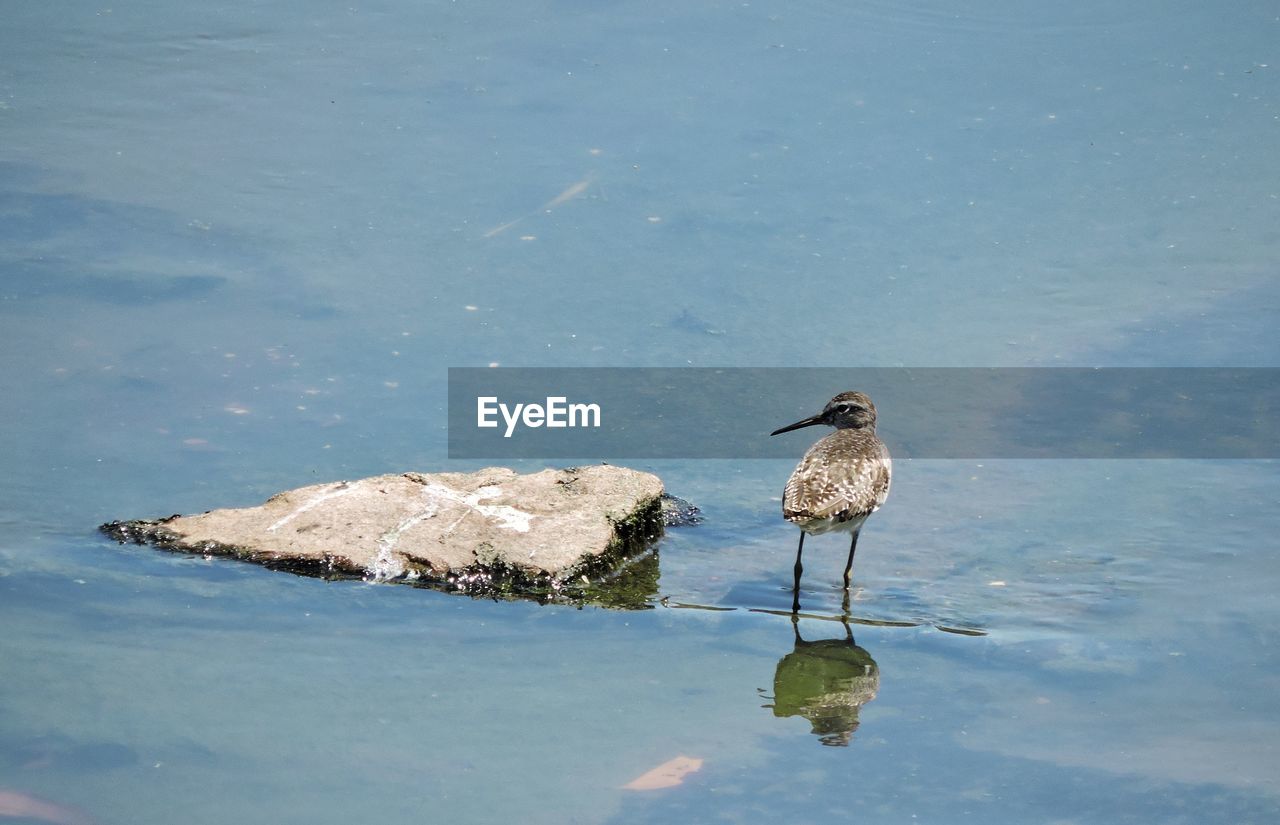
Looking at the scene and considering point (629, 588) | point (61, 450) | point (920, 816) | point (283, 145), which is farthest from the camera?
point (283, 145)

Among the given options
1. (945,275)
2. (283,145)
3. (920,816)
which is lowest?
(920,816)

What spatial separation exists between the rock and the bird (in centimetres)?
85

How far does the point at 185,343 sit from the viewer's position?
10.5m

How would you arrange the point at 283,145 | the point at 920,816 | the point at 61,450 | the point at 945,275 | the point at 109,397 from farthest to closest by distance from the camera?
1. the point at 283,145
2. the point at 945,275
3. the point at 109,397
4. the point at 61,450
5. the point at 920,816

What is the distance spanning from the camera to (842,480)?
8242 mm

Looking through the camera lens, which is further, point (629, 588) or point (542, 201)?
point (542, 201)

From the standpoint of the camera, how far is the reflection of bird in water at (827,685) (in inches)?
281

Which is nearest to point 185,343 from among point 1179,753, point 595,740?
point 595,740

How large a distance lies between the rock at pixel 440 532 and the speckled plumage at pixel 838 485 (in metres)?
0.86

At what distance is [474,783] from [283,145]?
25.9ft

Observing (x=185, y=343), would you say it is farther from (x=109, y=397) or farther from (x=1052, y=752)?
(x=1052, y=752)

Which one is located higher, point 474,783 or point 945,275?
point 945,275
